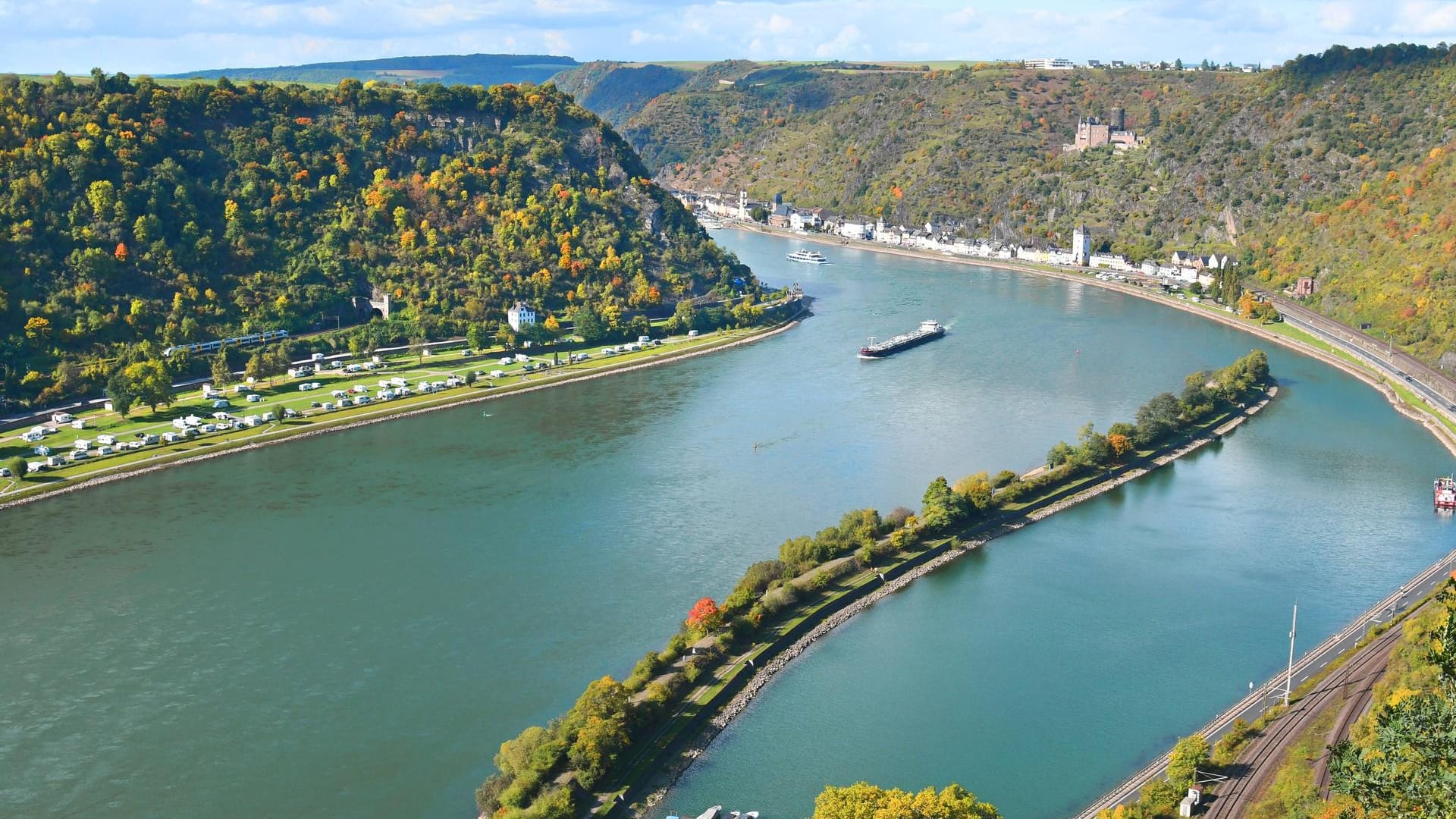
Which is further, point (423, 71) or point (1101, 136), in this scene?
point (423, 71)

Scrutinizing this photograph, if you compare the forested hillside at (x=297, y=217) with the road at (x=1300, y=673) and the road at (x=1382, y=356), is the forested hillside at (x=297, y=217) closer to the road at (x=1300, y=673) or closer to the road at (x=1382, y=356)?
the road at (x=1382, y=356)

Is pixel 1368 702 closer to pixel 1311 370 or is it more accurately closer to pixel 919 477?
pixel 919 477

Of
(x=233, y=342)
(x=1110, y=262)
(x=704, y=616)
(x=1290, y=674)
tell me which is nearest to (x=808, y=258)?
(x=1110, y=262)

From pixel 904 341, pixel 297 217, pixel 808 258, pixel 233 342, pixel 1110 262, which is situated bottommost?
pixel 904 341

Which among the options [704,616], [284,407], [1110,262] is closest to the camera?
[704,616]

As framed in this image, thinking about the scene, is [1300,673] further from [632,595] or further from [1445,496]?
[632,595]

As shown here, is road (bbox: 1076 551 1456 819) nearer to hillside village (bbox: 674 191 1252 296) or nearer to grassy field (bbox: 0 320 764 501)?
grassy field (bbox: 0 320 764 501)

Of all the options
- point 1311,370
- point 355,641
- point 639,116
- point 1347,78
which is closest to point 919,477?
point 355,641
